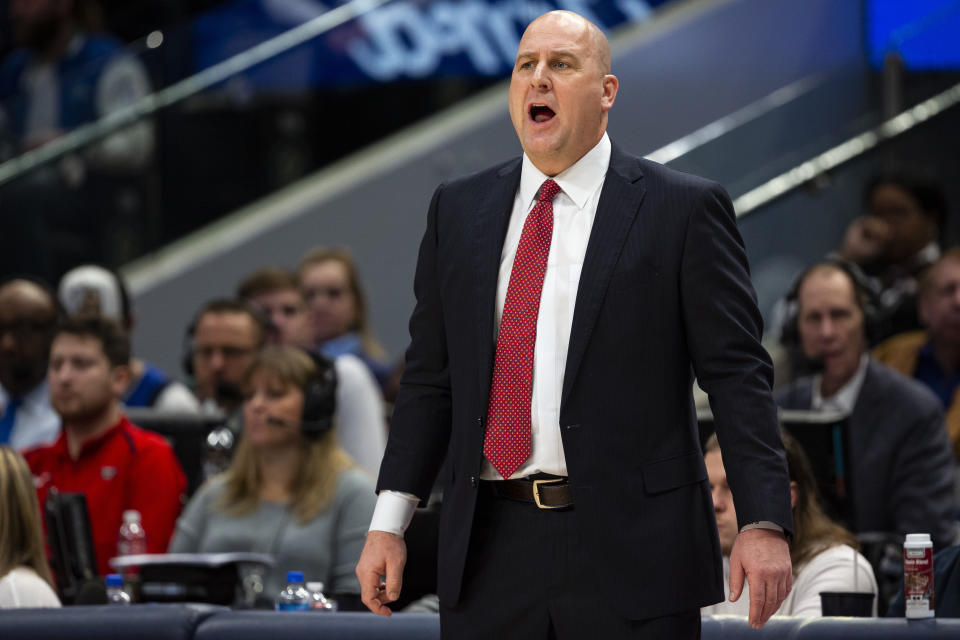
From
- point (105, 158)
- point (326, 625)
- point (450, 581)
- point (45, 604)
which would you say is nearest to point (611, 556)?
point (450, 581)

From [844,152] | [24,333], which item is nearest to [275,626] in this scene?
[24,333]

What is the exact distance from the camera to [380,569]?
2.70m

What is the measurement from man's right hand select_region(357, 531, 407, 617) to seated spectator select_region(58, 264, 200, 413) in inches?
146

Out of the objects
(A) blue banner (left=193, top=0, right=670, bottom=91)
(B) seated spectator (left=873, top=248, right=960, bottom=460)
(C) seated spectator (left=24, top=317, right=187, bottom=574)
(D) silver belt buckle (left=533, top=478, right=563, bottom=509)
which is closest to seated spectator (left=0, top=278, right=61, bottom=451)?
(C) seated spectator (left=24, top=317, right=187, bottom=574)

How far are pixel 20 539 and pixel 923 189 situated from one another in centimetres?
464

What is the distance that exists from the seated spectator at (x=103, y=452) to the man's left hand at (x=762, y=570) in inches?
126

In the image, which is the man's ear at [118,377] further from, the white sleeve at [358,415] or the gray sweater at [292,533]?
the white sleeve at [358,415]

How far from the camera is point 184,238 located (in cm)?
891

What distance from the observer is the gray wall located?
886cm

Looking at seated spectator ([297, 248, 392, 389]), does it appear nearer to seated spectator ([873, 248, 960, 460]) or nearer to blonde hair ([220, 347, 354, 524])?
blonde hair ([220, 347, 354, 524])

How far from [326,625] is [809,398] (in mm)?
2595

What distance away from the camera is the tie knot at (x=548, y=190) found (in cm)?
277

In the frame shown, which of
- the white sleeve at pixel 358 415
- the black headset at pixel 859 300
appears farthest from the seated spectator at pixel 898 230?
the white sleeve at pixel 358 415

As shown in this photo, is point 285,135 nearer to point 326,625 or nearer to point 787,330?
point 787,330
